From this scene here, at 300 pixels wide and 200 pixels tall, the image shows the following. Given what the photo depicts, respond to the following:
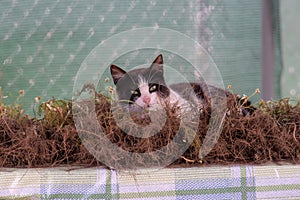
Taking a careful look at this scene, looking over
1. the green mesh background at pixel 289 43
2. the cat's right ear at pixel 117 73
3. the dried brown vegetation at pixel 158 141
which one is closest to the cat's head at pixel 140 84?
the cat's right ear at pixel 117 73

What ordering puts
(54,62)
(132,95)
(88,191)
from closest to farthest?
(88,191), (132,95), (54,62)

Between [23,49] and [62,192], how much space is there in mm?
1071

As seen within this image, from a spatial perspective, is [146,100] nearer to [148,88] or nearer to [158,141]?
[148,88]

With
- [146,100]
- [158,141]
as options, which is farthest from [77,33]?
[158,141]

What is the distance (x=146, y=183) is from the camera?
890 millimetres

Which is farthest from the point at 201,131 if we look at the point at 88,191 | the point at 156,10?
the point at 156,10

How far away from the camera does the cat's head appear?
1236mm

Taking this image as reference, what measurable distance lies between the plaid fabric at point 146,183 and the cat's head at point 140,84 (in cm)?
34

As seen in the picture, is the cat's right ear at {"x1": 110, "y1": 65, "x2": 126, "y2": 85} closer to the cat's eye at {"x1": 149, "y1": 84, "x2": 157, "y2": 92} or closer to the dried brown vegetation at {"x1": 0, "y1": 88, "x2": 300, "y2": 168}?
the cat's eye at {"x1": 149, "y1": 84, "x2": 157, "y2": 92}

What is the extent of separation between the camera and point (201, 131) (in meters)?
0.93

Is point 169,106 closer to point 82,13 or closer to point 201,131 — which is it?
point 201,131

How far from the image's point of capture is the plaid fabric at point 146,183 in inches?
35.0

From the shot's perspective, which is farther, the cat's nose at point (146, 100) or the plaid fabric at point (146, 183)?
the cat's nose at point (146, 100)

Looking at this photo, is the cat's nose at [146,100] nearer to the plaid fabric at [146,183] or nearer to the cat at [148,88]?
the cat at [148,88]
